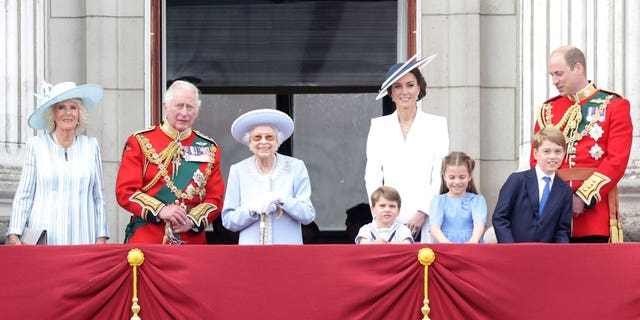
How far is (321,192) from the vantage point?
12.1m

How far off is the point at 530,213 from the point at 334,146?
402cm

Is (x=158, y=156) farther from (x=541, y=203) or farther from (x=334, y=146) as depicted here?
(x=334, y=146)

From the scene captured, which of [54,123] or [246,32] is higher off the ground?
[246,32]

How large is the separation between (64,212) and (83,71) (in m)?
3.02

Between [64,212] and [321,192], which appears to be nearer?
[64,212]

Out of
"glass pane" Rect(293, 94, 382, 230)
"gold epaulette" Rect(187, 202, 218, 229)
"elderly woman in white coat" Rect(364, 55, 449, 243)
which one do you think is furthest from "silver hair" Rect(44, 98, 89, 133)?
"glass pane" Rect(293, 94, 382, 230)

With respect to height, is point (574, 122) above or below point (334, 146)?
above

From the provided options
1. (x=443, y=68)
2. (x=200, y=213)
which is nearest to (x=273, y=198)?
(x=200, y=213)

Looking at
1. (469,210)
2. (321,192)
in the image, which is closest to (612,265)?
(469,210)

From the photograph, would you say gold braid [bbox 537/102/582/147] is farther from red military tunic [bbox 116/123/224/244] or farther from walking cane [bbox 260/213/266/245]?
red military tunic [bbox 116/123/224/244]

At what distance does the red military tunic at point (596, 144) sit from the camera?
8422mm

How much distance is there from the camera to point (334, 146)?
1210 cm

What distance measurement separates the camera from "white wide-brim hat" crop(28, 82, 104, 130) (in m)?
8.56

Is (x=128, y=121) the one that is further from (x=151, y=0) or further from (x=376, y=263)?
(x=376, y=263)
